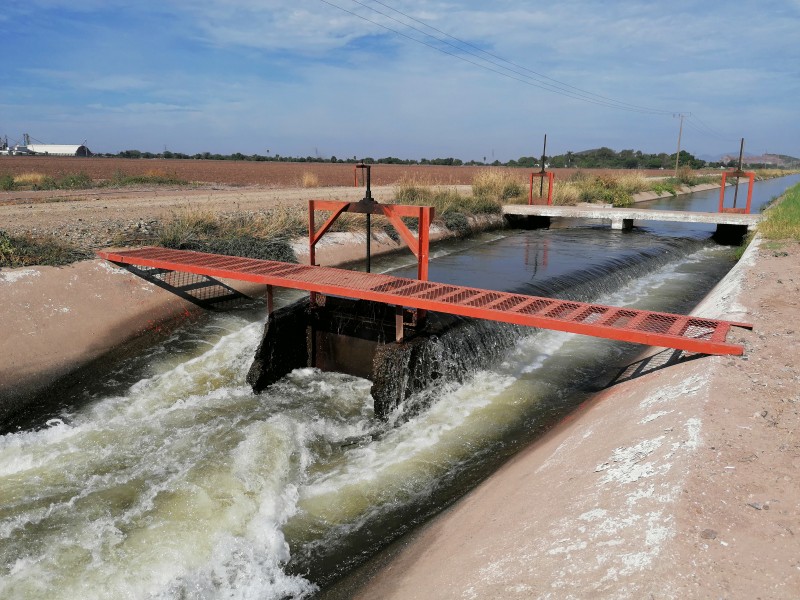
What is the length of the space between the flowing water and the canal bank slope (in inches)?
24.8

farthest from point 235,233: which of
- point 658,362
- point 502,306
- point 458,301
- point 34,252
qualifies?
point 658,362

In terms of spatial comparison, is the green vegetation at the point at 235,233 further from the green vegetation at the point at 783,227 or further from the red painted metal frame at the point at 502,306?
the green vegetation at the point at 783,227

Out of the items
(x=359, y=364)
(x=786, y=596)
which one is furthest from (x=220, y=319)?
(x=786, y=596)

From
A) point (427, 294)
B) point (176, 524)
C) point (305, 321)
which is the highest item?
point (427, 294)

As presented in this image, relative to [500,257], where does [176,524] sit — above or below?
below

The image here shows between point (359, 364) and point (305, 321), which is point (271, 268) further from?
point (359, 364)

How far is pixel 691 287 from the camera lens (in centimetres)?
1347

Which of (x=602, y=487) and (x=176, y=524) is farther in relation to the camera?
(x=176, y=524)

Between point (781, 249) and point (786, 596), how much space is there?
38.0 feet

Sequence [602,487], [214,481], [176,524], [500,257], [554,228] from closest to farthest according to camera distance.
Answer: [602,487]
[176,524]
[214,481]
[500,257]
[554,228]

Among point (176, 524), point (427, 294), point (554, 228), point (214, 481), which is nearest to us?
point (176, 524)

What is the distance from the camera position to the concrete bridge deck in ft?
61.9

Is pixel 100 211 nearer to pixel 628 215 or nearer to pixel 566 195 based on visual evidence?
pixel 628 215

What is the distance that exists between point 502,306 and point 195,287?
5941 mm
